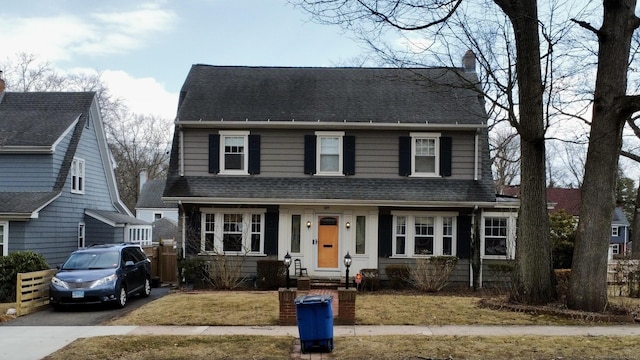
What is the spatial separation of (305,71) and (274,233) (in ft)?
23.1

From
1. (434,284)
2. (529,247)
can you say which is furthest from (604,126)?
(434,284)

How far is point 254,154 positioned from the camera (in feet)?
64.9

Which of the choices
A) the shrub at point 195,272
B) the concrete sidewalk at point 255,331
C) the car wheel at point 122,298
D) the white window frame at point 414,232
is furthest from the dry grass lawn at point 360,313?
the white window frame at point 414,232

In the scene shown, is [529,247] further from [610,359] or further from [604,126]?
[610,359]

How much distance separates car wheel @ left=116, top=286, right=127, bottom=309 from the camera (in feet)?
48.5

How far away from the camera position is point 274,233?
19250mm

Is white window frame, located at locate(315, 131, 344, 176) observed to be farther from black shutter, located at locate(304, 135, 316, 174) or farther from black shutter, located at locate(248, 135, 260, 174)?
black shutter, located at locate(248, 135, 260, 174)

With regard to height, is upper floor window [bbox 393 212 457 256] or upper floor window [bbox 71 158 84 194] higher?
upper floor window [bbox 71 158 84 194]

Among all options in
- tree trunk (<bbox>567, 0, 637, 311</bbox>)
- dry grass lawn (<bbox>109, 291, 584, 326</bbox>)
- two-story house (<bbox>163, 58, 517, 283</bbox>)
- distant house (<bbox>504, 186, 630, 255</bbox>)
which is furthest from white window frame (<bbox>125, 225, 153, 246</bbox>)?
distant house (<bbox>504, 186, 630, 255</bbox>)

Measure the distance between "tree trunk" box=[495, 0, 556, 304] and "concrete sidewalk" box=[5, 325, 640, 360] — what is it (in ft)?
6.10

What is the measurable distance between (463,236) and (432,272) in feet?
5.64

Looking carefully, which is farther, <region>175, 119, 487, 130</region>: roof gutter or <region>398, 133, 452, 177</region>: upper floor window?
<region>398, 133, 452, 177</region>: upper floor window

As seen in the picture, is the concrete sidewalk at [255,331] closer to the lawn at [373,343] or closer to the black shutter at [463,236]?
the lawn at [373,343]

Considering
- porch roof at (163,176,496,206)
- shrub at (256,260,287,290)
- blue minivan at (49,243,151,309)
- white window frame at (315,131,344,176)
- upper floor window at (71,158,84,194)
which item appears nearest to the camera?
blue minivan at (49,243,151,309)
